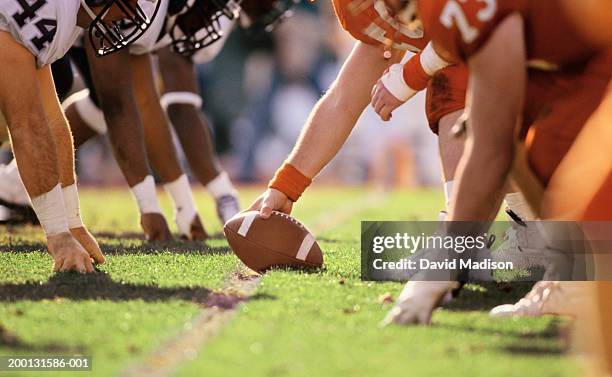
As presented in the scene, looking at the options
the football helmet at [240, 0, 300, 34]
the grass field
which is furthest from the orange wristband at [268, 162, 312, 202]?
the football helmet at [240, 0, 300, 34]

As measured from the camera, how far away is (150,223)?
205 inches

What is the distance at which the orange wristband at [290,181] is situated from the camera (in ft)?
13.0

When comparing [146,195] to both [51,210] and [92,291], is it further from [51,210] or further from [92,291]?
[92,291]

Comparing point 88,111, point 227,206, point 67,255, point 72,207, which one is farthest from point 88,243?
point 227,206

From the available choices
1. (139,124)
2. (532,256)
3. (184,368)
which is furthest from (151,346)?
(139,124)

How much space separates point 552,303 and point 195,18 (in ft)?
10.1

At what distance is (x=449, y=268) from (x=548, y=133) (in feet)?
1.49

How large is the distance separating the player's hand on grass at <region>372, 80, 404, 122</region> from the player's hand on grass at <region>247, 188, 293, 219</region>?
58cm

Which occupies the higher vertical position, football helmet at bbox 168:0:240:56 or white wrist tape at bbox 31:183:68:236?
football helmet at bbox 168:0:240:56

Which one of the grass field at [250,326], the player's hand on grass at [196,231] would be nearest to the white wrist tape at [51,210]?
the grass field at [250,326]

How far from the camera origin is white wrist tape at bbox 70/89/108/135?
566 cm

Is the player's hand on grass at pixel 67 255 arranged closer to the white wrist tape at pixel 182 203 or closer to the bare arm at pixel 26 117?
the bare arm at pixel 26 117

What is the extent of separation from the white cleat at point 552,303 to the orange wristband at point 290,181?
1147 millimetres

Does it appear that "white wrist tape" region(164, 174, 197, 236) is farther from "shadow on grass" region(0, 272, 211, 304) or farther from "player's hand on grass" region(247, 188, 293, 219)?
"shadow on grass" region(0, 272, 211, 304)
